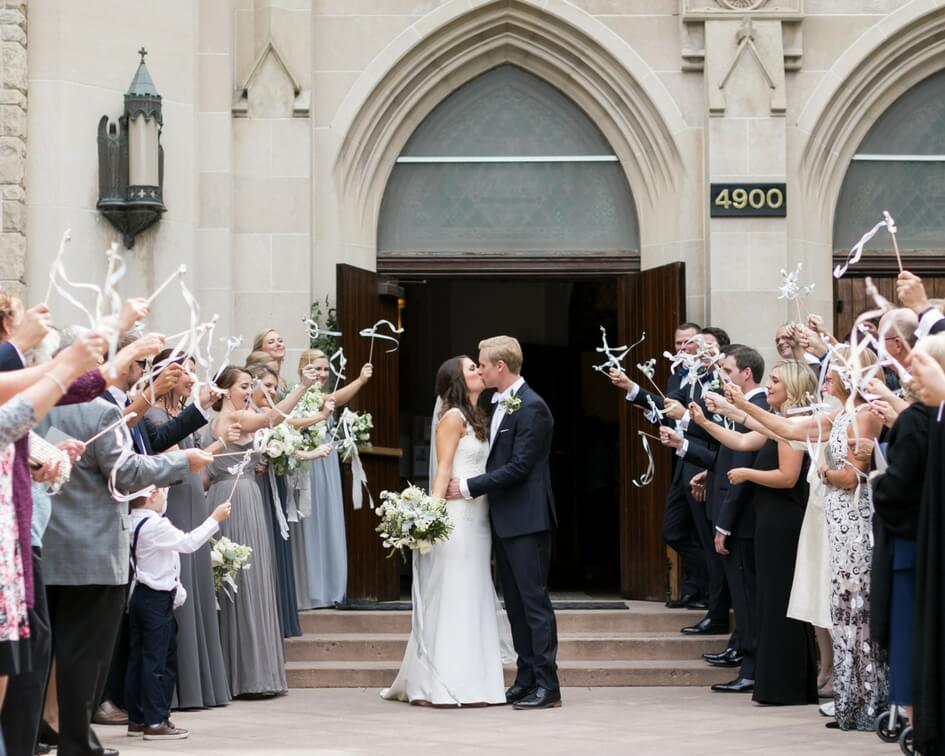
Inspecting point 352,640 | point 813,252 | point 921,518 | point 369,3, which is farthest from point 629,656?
point 369,3

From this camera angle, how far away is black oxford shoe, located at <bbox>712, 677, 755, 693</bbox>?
32.0 ft

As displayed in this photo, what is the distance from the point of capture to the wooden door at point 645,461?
1234 centimetres

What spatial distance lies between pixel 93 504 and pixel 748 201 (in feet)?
22.5

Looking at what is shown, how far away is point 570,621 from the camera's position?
11.3 metres

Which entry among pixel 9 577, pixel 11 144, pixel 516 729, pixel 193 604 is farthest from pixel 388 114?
pixel 9 577

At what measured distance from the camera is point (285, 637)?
10719 millimetres

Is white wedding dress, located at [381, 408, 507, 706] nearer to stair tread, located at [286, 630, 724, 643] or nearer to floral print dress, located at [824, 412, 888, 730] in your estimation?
stair tread, located at [286, 630, 724, 643]

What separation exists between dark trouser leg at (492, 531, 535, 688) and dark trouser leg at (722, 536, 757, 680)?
1.37 m

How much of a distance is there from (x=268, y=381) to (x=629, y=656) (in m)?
3.09

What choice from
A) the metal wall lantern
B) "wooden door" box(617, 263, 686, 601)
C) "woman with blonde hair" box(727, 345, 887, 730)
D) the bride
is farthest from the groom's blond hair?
the metal wall lantern

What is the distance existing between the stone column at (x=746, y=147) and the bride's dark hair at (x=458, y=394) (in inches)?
134

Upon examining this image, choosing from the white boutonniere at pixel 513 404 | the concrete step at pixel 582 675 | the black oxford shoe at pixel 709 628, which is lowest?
the concrete step at pixel 582 675

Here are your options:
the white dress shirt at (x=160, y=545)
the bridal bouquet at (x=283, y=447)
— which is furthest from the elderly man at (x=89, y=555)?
the bridal bouquet at (x=283, y=447)

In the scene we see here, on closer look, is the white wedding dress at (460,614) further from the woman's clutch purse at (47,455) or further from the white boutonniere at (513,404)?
the woman's clutch purse at (47,455)
